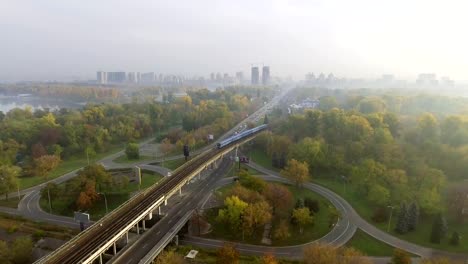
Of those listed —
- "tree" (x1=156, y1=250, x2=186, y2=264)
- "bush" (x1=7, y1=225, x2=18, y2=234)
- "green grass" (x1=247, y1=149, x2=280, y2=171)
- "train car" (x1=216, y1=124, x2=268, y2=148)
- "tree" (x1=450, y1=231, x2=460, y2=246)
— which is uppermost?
"train car" (x1=216, y1=124, x2=268, y2=148)

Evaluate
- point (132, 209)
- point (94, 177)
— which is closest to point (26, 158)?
point (94, 177)

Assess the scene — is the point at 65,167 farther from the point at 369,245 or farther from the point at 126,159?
the point at 369,245

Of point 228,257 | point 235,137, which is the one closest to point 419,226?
point 228,257

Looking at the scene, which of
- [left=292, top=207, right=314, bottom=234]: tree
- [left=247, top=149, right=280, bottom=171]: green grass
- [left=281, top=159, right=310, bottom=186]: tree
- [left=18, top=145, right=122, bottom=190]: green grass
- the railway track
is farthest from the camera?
[left=247, top=149, right=280, bottom=171]: green grass

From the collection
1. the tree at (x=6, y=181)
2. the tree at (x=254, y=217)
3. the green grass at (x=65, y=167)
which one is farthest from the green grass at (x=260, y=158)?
the tree at (x=6, y=181)

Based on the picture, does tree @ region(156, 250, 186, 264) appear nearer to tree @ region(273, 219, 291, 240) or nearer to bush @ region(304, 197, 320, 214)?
tree @ region(273, 219, 291, 240)

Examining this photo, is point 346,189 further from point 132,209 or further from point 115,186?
point 115,186

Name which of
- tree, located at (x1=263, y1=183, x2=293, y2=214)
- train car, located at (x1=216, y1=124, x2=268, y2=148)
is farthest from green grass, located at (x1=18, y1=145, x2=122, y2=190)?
tree, located at (x1=263, y1=183, x2=293, y2=214)
